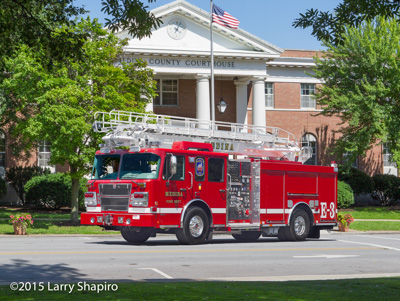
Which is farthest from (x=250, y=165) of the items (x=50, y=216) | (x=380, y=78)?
(x=380, y=78)

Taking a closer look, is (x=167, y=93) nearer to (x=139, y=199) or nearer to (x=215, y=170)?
(x=215, y=170)

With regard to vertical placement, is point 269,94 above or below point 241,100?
above

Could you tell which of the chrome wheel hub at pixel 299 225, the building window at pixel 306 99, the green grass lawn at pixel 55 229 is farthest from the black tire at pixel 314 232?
the building window at pixel 306 99

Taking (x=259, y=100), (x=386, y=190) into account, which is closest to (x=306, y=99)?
(x=259, y=100)

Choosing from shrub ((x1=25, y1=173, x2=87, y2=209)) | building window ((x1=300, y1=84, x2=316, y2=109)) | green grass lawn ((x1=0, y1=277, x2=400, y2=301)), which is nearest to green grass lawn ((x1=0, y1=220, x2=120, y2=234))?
shrub ((x1=25, y1=173, x2=87, y2=209))

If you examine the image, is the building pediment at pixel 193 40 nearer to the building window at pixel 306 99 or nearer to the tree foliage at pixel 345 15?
the building window at pixel 306 99

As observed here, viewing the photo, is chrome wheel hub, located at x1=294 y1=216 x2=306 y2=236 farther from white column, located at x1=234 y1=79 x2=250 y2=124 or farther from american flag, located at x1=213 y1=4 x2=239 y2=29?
white column, located at x1=234 y1=79 x2=250 y2=124

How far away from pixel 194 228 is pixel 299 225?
4.64 metres

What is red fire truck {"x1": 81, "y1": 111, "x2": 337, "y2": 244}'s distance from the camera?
59.6 feet

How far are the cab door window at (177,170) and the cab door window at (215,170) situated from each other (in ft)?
3.38

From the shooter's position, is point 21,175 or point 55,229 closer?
point 55,229

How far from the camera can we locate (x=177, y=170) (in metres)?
18.5

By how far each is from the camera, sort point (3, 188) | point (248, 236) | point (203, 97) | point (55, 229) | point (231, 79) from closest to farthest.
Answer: point (248, 236) < point (55, 229) < point (3, 188) < point (203, 97) < point (231, 79)

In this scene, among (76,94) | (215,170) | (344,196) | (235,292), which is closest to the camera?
(235,292)
